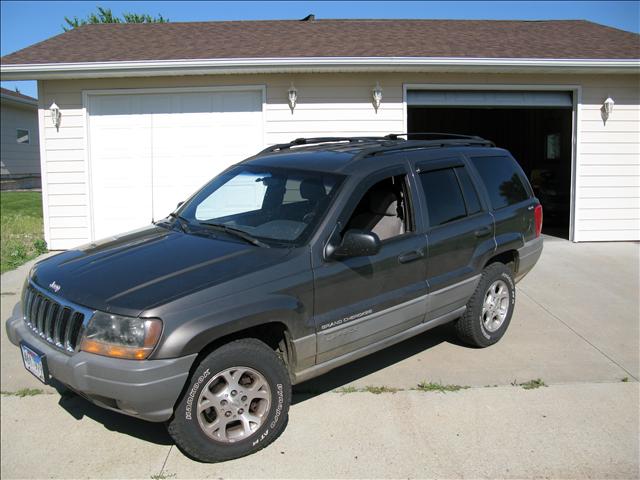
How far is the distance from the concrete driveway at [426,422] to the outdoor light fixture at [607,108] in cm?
587

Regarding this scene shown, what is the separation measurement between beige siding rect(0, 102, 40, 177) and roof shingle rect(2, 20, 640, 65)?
14.1 meters

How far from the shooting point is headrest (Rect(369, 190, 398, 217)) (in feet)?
14.8

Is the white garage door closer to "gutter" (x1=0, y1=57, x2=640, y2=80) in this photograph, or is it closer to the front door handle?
"gutter" (x1=0, y1=57, x2=640, y2=80)

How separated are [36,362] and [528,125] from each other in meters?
17.0

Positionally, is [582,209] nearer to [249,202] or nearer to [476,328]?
[476,328]

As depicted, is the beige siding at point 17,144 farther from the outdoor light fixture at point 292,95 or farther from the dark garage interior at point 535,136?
the outdoor light fixture at point 292,95

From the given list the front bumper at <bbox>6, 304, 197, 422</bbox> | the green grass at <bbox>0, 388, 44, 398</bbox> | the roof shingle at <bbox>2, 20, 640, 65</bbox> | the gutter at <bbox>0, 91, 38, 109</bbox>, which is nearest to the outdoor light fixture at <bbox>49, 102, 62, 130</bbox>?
the roof shingle at <bbox>2, 20, 640, 65</bbox>

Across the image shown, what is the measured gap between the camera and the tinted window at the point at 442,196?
4691mm

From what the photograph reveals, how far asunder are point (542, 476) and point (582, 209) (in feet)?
26.9

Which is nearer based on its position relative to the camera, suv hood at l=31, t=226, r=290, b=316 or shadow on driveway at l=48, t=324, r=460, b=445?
suv hood at l=31, t=226, r=290, b=316

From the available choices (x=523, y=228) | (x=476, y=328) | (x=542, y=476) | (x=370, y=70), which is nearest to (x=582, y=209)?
(x=370, y=70)

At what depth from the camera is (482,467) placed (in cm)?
346

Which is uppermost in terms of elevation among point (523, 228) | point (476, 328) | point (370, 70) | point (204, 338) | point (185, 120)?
point (370, 70)

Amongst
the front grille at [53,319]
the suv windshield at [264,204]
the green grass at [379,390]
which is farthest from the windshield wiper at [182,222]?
the green grass at [379,390]
